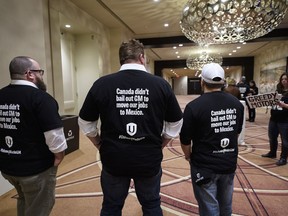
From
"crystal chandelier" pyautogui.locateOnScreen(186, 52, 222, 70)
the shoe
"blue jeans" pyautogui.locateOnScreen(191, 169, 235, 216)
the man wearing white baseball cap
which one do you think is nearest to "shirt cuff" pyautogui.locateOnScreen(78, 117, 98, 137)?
the man wearing white baseball cap

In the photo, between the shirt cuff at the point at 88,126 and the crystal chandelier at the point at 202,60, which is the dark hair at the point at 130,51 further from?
the crystal chandelier at the point at 202,60

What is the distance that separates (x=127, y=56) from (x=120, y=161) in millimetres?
647

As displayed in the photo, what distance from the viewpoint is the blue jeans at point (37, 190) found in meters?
1.47

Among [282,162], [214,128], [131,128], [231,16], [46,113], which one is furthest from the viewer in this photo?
[282,162]

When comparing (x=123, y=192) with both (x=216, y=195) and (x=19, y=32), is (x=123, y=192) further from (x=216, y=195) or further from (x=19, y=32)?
(x=19, y=32)

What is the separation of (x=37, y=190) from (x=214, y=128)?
133 cm

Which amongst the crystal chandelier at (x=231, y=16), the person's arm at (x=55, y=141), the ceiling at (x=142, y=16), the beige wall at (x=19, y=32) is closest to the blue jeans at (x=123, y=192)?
the person's arm at (x=55, y=141)

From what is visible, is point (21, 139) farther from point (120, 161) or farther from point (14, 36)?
point (14, 36)

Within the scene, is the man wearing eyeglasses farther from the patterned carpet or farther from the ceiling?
the ceiling

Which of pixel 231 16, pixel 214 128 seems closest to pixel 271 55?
pixel 231 16

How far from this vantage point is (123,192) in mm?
1408

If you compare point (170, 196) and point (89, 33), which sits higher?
point (89, 33)

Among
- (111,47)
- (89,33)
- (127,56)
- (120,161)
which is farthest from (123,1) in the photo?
(120,161)

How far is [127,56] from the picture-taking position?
131 centimetres
